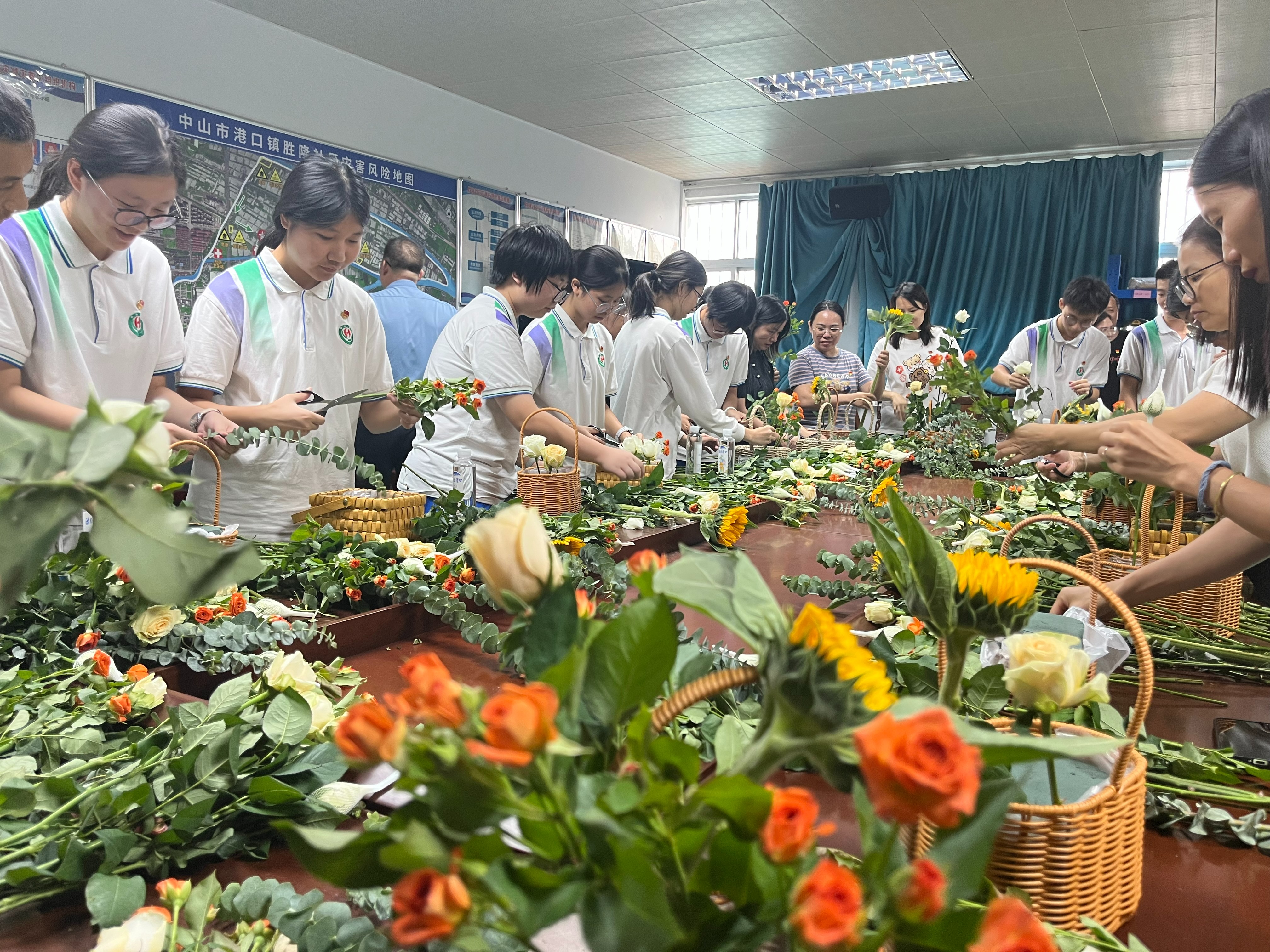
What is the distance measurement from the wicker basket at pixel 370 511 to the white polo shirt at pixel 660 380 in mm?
1955

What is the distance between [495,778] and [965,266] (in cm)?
849

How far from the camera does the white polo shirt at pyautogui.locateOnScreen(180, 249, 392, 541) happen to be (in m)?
2.20

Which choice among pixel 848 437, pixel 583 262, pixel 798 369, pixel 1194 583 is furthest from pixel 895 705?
pixel 798 369

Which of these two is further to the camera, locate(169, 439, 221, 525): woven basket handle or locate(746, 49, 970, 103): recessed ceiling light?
locate(746, 49, 970, 103): recessed ceiling light

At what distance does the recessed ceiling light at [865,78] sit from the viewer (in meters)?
5.50

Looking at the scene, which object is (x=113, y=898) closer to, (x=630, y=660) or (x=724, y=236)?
(x=630, y=660)

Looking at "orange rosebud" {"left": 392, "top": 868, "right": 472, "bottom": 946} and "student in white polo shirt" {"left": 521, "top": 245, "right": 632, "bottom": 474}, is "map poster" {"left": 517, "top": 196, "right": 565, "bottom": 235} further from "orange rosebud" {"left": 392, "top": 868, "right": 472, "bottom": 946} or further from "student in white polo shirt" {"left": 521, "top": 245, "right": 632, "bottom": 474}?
"orange rosebud" {"left": 392, "top": 868, "right": 472, "bottom": 946}

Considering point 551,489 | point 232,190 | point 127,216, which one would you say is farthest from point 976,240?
point 127,216

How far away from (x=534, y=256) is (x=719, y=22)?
2.66m

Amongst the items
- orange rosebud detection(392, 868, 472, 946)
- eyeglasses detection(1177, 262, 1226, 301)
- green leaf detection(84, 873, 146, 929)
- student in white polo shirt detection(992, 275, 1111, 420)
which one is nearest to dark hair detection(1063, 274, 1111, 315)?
student in white polo shirt detection(992, 275, 1111, 420)

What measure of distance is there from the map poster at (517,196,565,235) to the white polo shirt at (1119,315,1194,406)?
4.03m

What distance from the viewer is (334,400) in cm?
222

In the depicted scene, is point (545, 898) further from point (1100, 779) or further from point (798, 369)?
point (798, 369)

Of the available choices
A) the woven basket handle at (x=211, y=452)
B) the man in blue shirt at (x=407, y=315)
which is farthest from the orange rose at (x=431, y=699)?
the man in blue shirt at (x=407, y=315)
